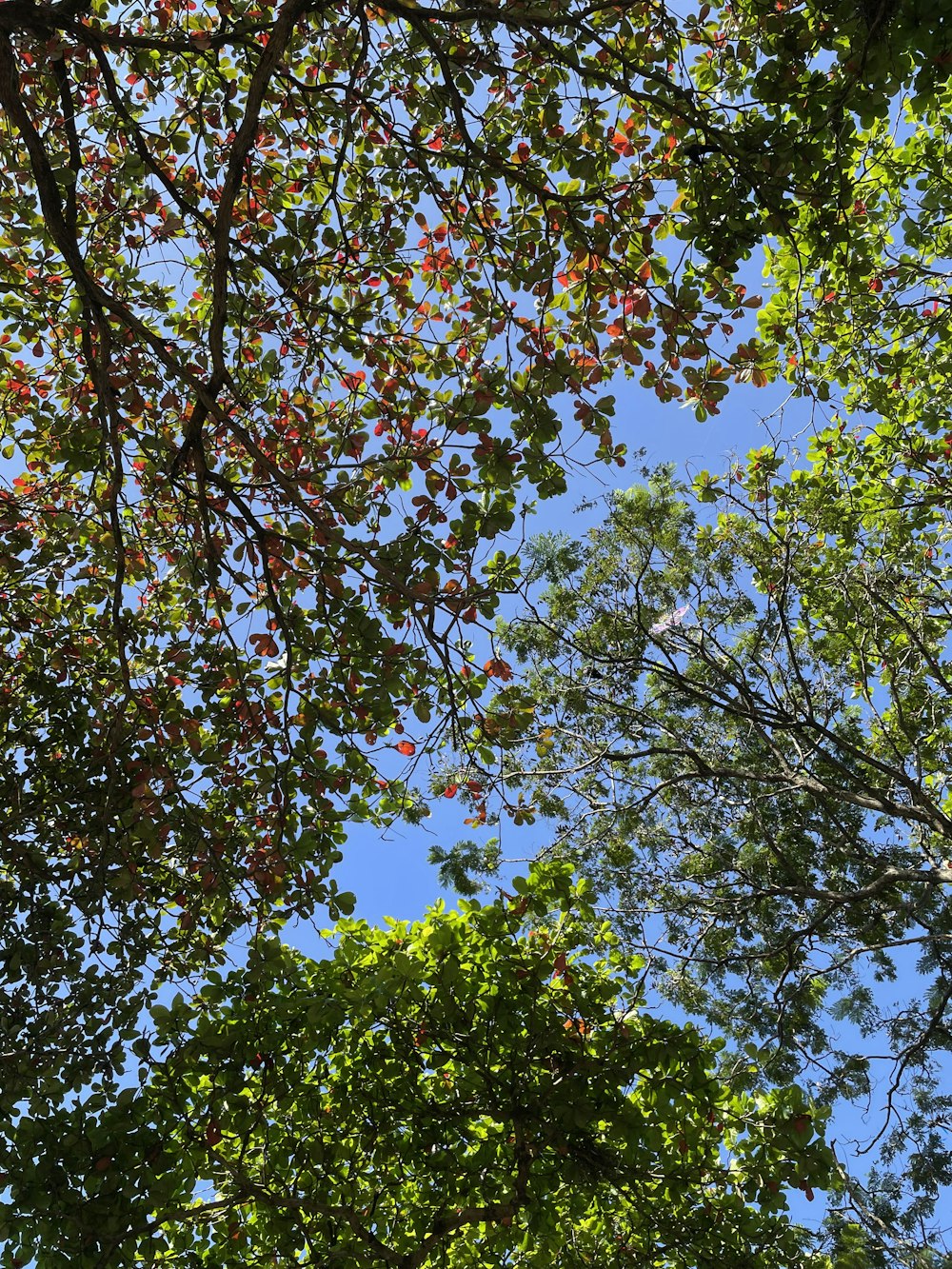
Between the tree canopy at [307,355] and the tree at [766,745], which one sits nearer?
the tree canopy at [307,355]

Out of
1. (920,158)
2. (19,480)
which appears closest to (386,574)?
(19,480)

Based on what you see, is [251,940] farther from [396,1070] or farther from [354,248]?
[354,248]

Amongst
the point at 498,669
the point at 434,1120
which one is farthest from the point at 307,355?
the point at 434,1120

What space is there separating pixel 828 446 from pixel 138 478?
16.6ft

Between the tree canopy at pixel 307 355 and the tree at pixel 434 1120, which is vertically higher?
the tree canopy at pixel 307 355

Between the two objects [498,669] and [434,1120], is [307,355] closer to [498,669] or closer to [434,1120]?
[498,669]

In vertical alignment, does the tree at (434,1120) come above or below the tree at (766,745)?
below

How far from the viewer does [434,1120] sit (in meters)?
4.57

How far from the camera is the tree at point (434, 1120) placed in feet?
13.3

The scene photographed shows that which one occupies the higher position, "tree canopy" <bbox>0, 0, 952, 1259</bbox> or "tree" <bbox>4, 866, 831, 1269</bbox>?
"tree canopy" <bbox>0, 0, 952, 1259</bbox>

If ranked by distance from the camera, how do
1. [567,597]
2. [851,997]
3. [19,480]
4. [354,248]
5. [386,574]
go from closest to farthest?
1. [386,574]
2. [354,248]
3. [19,480]
4. [851,997]
5. [567,597]

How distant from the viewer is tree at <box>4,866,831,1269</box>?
4051 millimetres

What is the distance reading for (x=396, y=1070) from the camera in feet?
15.0

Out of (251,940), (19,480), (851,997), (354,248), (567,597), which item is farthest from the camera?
(567,597)
